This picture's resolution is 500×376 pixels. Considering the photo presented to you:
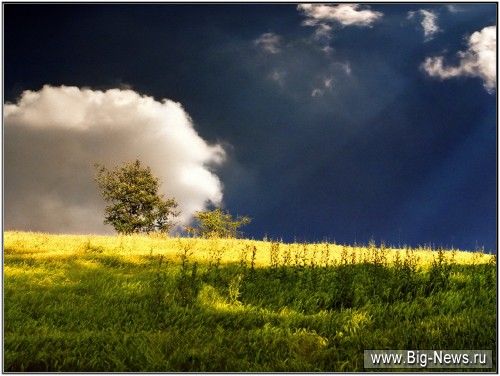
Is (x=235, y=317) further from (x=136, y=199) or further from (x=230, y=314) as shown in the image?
(x=136, y=199)

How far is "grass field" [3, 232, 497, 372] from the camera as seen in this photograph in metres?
6.60

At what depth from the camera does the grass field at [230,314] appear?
260 inches

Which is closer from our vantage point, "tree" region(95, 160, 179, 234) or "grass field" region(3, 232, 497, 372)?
"grass field" region(3, 232, 497, 372)

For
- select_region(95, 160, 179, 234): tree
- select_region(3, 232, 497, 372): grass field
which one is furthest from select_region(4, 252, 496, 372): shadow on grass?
select_region(95, 160, 179, 234): tree

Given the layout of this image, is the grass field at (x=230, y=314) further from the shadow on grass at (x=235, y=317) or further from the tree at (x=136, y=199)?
the tree at (x=136, y=199)

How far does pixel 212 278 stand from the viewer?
1061 centimetres

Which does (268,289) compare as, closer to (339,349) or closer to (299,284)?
(299,284)

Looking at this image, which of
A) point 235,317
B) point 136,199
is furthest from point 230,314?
point 136,199

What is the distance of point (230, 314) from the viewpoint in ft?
28.0

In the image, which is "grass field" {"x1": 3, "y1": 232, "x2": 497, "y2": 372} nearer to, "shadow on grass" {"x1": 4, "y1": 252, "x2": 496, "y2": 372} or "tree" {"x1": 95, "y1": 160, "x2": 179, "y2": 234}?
"shadow on grass" {"x1": 4, "y1": 252, "x2": 496, "y2": 372}

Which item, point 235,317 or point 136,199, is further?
point 136,199

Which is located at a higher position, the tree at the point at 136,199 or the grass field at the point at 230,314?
the tree at the point at 136,199

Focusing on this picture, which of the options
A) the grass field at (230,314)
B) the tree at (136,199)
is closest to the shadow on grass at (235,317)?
the grass field at (230,314)

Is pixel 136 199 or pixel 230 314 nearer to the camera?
pixel 230 314
